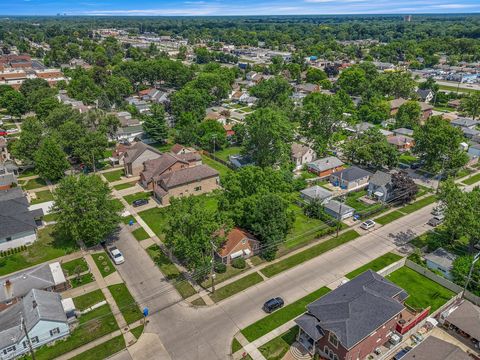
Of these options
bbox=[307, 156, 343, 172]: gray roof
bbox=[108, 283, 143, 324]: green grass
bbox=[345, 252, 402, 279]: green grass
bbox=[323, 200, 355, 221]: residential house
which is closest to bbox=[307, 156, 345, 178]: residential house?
bbox=[307, 156, 343, 172]: gray roof

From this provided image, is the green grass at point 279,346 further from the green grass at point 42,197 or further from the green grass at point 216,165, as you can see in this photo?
the green grass at point 42,197

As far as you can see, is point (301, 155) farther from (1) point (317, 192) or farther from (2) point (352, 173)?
(1) point (317, 192)

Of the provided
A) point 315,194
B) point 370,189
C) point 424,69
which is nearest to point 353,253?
point 315,194

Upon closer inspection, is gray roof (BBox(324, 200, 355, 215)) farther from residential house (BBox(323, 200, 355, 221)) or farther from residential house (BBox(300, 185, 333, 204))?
residential house (BBox(300, 185, 333, 204))

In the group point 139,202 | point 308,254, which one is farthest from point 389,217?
point 139,202

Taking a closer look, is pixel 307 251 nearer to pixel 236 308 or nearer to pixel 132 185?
pixel 236 308

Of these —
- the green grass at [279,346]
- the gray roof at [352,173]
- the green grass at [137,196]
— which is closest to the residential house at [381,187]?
the gray roof at [352,173]
